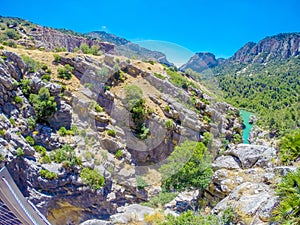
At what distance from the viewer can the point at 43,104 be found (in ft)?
68.9

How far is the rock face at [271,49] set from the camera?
359 feet

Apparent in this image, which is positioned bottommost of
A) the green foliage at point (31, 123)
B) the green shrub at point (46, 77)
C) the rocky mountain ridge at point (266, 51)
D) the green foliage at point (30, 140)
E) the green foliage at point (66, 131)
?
the green foliage at point (30, 140)

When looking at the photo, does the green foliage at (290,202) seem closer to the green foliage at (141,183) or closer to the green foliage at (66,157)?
the green foliage at (66,157)

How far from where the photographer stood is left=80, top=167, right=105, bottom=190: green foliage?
1886cm

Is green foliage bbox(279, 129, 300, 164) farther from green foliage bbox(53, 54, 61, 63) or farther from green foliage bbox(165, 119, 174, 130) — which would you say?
green foliage bbox(53, 54, 61, 63)

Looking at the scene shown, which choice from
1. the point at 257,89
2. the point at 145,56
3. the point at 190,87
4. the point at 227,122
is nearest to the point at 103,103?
the point at 145,56

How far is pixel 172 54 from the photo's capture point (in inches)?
1074

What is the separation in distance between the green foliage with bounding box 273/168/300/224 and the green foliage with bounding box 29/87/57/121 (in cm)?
1832

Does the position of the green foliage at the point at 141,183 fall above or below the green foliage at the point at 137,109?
below

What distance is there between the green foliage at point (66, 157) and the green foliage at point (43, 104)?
349cm

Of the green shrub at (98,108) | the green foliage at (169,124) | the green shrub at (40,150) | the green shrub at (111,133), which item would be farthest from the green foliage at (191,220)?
the green foliage at (169,124)

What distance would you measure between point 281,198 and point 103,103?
70.2 ft

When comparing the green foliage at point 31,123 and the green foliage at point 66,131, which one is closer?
the green foliage at point 31,123

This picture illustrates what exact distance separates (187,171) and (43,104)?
12.4 meters
